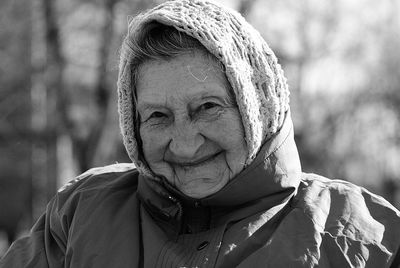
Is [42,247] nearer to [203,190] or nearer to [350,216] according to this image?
[203,190]

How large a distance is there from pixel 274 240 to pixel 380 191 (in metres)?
18.2

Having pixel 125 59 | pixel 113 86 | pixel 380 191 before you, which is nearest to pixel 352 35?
pixel 380 191

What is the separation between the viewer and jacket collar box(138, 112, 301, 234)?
2.55m

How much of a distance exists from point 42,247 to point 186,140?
0.72 metres

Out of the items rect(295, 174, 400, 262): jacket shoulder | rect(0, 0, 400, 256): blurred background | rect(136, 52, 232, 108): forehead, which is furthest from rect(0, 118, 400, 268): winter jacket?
rect(0, 0, 400, 256): blurred background

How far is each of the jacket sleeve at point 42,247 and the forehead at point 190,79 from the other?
652mm

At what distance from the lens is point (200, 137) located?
2549 millimetres

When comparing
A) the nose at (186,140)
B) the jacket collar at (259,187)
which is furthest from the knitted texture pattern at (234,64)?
the nose at (186,140)

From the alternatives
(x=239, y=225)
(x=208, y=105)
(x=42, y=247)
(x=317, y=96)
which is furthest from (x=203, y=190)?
(x=317, y=96)

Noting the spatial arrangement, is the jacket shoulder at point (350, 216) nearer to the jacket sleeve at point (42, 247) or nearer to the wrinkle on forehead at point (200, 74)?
the wrinkle on forehead at point (200, 74)

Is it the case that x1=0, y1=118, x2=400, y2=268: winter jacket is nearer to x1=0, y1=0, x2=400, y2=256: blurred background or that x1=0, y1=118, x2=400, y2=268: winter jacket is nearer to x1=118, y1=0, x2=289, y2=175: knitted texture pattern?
x1=118, y1=0, x2=289, y2=175: knitted texture pattern

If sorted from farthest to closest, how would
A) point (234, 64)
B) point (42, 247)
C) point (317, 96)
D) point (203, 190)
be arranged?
point (317, 96) → point (42, 247) → point (203, 190) → point (234, 64)

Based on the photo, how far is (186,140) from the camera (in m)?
2.55

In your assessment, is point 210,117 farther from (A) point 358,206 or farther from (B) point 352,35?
(B) point 352,35
